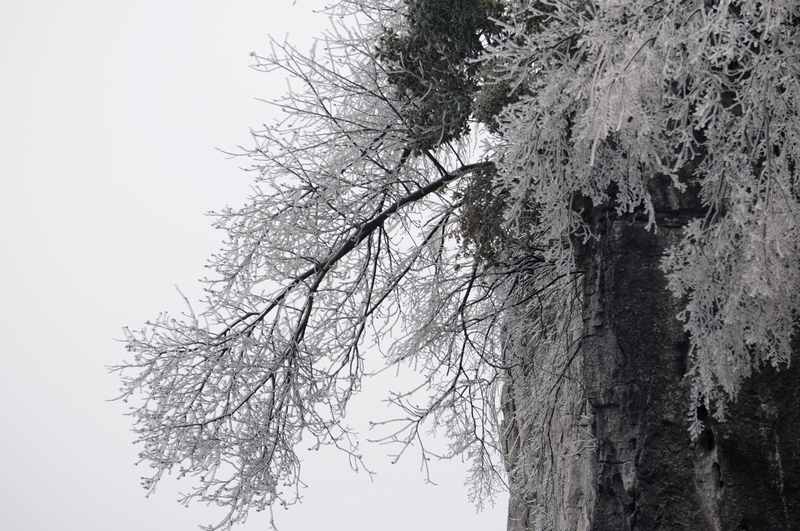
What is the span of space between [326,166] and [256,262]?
1391 millimetres

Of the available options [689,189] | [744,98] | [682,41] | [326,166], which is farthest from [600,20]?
[326,166]

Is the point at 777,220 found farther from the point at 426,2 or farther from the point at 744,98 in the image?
the point at 426,2

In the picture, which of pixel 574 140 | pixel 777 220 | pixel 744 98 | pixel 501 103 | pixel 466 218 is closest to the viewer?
pixel 777 220

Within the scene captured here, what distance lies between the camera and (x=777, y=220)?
6.76 m

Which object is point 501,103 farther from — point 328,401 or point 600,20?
point 328,401

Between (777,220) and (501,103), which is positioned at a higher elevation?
(501,103)

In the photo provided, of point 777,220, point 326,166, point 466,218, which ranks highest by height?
point 326,166

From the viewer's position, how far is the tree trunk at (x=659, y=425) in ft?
24.1

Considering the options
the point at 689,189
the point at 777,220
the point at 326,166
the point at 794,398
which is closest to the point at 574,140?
the point at 689,189

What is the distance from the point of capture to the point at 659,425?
25.3ft

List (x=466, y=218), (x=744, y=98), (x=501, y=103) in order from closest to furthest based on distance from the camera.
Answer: (x=744, y=98)
(x=501, y=103)
(x=466, y=218)

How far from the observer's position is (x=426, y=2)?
1030cm

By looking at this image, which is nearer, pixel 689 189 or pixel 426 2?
pixel 689 189

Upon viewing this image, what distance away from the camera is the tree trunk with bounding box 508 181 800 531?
736cm
